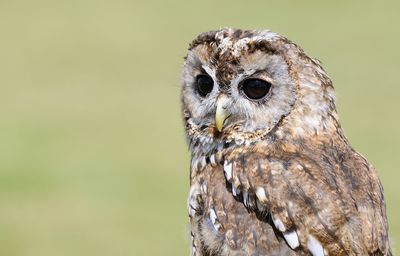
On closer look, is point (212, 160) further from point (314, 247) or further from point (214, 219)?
point (314, 247)

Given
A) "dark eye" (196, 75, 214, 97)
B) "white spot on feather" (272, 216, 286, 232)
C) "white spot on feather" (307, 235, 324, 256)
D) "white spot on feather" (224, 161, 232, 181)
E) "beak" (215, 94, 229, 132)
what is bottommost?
"white spot on feather" (307, 235, 324, 256)

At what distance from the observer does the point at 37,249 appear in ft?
40.9

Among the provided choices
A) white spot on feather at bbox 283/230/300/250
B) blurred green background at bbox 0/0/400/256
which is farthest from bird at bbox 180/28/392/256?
blurred green background at bbox 0/0/400/256

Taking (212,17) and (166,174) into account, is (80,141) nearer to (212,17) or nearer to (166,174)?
(166,174)

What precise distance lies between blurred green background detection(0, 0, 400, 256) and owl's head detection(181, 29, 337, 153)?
2.27m

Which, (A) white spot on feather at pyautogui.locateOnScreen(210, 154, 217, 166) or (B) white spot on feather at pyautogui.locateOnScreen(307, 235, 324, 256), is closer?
(B) white spot on feather at pyautogui.locateOnScreen(307, 235, 324, 256)

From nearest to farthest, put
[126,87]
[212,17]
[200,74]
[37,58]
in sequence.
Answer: [200,74] < [126,87] < [37,58] < [212,17]

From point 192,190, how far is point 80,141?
35.7 feet

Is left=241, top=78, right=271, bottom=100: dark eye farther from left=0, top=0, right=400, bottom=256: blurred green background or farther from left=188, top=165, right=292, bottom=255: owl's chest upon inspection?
left=0, top=0, right=400, bottom=256: blurred green background

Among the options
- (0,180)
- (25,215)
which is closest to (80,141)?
(0,180)

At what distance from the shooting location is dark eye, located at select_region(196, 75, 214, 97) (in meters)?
6.52

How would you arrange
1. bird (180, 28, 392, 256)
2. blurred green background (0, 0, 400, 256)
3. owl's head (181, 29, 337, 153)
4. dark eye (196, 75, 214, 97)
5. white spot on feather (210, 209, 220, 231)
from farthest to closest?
blurred green background (0, 0, 400, 256)
dark eye (196, 75, 214, 97)
owl's head (181, 29, 337, 153)
white spot on feather (210, 209, 220, 231)
bird (180, 28, 392, 256)

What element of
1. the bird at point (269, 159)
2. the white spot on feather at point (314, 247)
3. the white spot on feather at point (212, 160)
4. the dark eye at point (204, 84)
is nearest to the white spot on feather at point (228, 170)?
the bird at point (269, 159)

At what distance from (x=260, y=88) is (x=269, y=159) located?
1.57 ft
